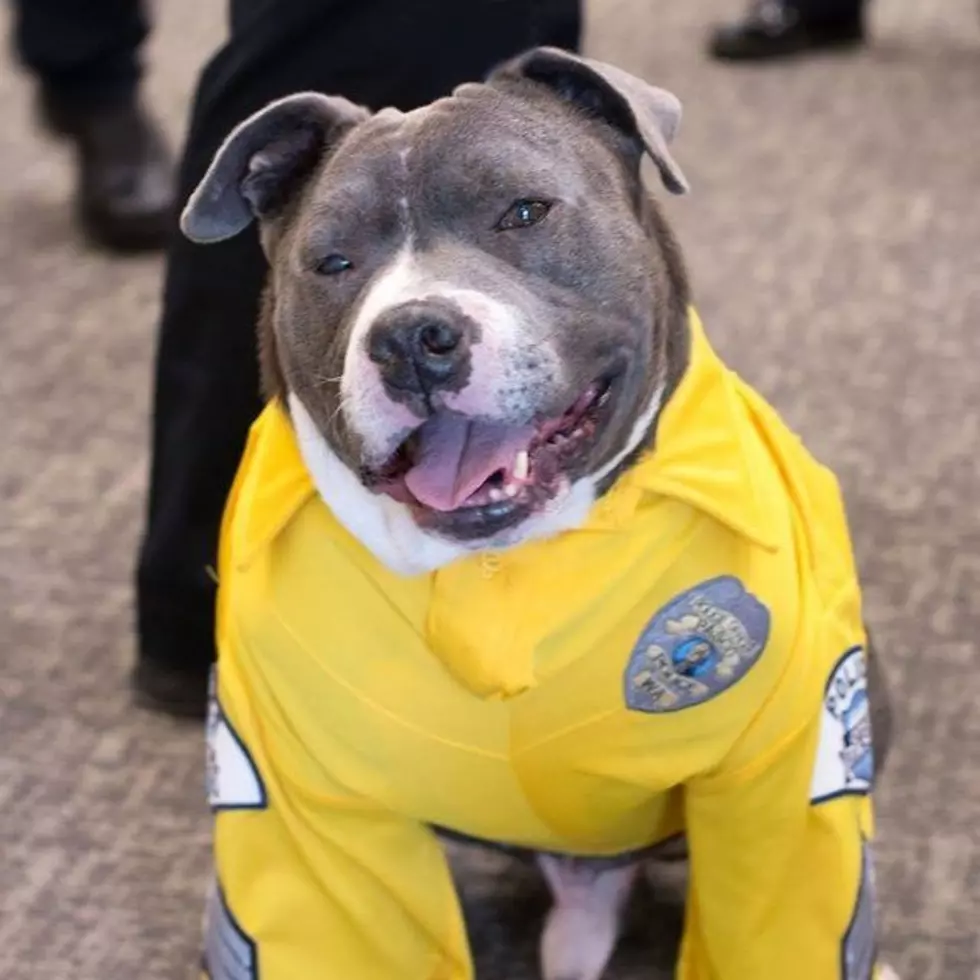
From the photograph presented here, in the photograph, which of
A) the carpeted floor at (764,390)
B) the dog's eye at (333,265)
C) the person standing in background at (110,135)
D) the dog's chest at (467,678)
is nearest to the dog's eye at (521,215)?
the dog's eye at (333,265)

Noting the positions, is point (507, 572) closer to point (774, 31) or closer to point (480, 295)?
point (480, 295)

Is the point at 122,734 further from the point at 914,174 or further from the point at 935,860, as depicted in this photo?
the point at 914,174

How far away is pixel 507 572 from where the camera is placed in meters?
1.29

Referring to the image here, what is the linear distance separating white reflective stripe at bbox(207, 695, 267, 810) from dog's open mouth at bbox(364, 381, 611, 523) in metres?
0.25

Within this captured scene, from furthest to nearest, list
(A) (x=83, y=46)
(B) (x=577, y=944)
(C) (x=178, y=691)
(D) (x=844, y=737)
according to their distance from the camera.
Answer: (A) (x=83, y=46) → (C) (x=178, y=691) → (B) (x=577, y=944) → (D) (x=844, y=737)

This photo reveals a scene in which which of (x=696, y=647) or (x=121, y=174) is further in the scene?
(x=121, y=174)

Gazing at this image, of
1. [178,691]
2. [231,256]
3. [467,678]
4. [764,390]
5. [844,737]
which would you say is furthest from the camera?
[764,390]

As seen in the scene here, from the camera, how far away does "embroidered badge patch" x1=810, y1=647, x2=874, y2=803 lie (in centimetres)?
134

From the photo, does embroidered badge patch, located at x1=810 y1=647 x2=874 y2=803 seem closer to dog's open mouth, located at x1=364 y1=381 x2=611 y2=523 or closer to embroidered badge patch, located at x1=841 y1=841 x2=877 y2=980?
embroidered badge patch, located at x1=841 y1=841 x2=877 y2=980

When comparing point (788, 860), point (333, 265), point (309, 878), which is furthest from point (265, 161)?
point (788, 860)

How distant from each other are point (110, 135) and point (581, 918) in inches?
72.0

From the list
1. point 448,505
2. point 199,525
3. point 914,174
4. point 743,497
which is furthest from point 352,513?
point 914,174

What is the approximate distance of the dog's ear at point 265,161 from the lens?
1.33m

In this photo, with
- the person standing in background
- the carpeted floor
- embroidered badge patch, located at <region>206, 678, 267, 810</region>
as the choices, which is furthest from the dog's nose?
the person standing in background
